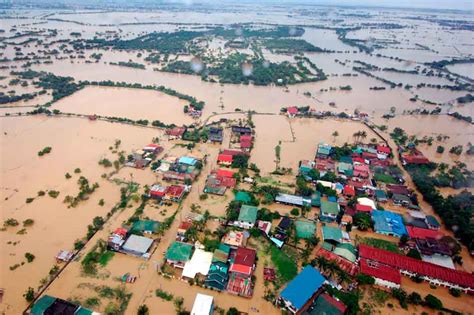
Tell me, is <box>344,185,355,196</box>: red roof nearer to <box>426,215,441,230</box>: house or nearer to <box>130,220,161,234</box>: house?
<box>426,215,441,230</box>: house

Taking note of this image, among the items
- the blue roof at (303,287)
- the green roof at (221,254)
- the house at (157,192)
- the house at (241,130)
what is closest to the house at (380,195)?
the blue roof at (303,287)

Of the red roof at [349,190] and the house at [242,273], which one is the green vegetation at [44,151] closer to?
the house at [242,273]

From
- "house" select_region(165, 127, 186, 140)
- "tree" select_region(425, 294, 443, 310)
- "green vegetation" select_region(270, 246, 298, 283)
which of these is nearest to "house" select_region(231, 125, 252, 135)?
"house" select_region(165, 127, 186, 140)

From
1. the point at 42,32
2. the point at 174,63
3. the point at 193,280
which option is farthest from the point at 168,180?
the point at 42,32

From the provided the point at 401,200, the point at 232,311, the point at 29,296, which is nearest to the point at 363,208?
the point at 401,200

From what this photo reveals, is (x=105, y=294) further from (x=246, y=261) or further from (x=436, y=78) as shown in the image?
(x=436, y=78)
